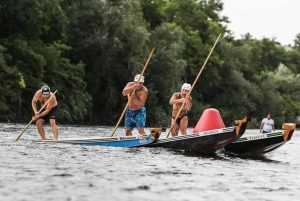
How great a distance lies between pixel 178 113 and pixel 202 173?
6.08m

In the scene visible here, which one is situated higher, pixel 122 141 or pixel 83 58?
pixel 83 58

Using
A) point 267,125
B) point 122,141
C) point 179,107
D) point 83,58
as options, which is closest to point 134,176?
point 122,141

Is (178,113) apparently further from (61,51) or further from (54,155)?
(61,51)

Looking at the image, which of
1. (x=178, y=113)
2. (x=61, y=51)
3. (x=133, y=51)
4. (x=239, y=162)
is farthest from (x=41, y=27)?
(x=239, y=162)

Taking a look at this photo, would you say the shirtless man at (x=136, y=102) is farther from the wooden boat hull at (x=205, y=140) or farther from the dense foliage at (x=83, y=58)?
the dense foliage at (x=83, y=58)

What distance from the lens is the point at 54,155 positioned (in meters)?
15.3

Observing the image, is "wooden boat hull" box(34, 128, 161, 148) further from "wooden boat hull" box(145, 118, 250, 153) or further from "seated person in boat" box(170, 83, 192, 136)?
"seated person in boat" box(170, 83, 192, 136)

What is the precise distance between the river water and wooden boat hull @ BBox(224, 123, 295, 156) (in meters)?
1.05

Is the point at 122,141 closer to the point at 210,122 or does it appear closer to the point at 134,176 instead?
the point at 210,122

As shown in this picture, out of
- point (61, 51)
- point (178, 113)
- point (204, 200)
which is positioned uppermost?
point (61, 51)

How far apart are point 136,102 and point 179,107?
1.33 m

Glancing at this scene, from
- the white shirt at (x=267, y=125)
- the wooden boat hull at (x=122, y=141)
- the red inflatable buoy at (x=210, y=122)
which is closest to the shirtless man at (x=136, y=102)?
the wooden boat hull at (x=122, y=141)

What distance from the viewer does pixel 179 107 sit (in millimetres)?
19703

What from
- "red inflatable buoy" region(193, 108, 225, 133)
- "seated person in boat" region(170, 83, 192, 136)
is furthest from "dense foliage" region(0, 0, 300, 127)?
"red inflatable buoy" region(193, 108, 225, 133)
